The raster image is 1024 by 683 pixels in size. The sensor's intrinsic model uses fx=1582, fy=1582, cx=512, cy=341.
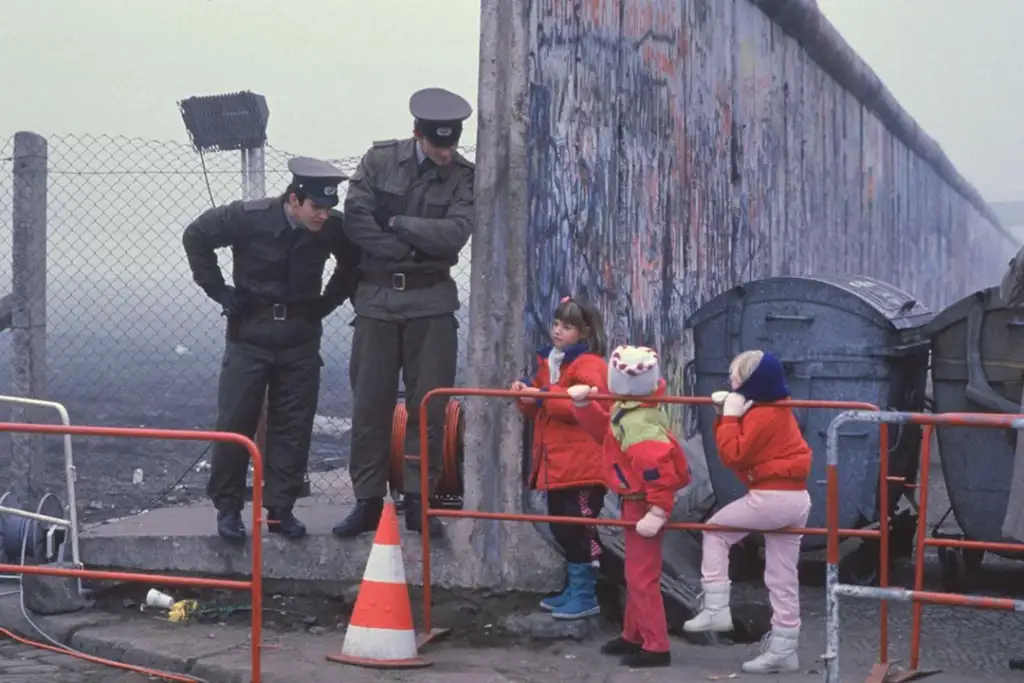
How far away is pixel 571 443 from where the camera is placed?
23.0ft

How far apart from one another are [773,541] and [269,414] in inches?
102

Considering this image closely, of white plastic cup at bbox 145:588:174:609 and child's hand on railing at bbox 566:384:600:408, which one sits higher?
child's hand on railing at bbox 566:384:600:408

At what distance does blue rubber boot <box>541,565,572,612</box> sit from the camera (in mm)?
7219

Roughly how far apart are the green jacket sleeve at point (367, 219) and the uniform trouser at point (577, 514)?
1361 mm

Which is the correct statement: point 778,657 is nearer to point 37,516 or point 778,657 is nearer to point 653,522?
point 653,522

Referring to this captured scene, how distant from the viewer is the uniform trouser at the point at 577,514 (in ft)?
23.2

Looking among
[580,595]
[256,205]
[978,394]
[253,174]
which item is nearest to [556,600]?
[580,595]

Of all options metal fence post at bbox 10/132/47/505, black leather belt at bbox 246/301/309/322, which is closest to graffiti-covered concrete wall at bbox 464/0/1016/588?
black leather belt at bbox 246/301/309/322

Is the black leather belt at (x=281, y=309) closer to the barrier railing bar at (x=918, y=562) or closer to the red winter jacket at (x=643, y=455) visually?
the red winter jacket at (x=643, y=455)

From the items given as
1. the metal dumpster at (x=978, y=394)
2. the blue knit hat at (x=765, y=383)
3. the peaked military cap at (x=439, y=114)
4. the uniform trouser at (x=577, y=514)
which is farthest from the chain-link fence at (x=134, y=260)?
the metal dumpster at (x=978, y=394)

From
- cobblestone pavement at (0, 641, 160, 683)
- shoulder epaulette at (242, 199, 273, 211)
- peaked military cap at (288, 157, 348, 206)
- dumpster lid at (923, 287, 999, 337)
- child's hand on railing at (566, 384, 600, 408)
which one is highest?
peaked military cap at (288, 157, 348, 206)

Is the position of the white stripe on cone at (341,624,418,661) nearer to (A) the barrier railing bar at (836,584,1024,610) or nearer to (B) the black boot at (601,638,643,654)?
(B) the black boot at (601,638,643,654)

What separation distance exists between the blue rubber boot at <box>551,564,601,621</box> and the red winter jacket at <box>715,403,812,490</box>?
1072 millimetres

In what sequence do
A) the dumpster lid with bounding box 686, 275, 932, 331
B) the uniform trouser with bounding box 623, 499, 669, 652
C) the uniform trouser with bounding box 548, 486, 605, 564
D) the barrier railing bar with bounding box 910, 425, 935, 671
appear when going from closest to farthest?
the barrier railing bar with bounding box 910, 425, 935, 671 → the uniform trouser with bounding box 623, 499, 669, 652 → the uniform trouser with bounding box 548, 486, 605, 564 → the dumpster lid with bounding box 686, 275, 932, 331
